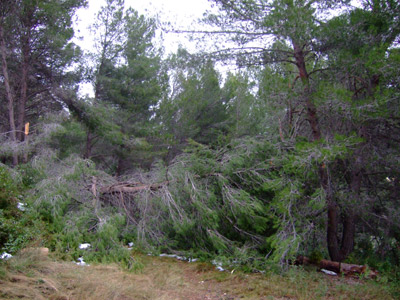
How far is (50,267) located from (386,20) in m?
6.53

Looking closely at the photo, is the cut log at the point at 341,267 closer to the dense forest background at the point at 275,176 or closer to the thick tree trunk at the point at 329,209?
the dense forest background at the point at 275,176

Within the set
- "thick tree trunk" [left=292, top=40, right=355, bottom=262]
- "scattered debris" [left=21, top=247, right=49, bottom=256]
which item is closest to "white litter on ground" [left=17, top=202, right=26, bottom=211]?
"scattered debris" [left=21, top=247, right=49, bottom=256]

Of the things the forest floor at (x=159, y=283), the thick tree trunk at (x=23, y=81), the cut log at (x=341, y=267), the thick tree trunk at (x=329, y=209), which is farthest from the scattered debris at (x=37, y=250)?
the thick tree trunk at (x=23, y=81)

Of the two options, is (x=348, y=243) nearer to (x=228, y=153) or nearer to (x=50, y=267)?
(x=228, y=153)

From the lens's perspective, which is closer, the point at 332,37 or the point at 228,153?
the point at 332,37

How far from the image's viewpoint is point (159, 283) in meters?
4.95

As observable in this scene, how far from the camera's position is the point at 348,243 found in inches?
283

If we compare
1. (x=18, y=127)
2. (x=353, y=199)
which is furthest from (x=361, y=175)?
(x=18, y=127)

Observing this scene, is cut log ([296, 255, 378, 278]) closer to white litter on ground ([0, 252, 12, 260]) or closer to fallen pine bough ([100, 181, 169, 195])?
fallen pine bough ([100, 181, 169, 195])

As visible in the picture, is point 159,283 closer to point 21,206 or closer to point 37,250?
point 37,250

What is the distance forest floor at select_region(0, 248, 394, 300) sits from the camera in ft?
13.5

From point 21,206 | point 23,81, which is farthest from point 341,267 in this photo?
point 23,81

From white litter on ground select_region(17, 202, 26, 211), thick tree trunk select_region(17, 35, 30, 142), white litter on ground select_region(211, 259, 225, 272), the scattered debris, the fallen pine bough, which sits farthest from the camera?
thick tree trunk select_region(17, 35, 30, 142)

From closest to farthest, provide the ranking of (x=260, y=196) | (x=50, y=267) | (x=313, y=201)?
(x=50, y=267) < (x=313, y=201) < (x=260, y=196)
